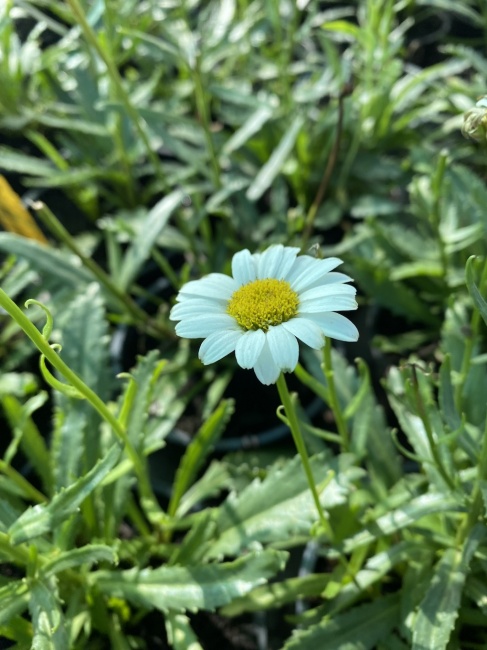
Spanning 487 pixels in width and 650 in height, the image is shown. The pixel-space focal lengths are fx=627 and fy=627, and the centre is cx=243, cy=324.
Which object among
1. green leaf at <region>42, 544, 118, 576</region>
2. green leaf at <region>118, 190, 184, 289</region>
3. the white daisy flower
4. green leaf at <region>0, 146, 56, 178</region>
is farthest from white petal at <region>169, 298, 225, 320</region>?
green leaf at <region>0, 146, 56, 178</region>

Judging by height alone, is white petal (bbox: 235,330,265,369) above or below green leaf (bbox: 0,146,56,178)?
below

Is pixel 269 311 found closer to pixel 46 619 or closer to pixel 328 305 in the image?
pixel 328 305

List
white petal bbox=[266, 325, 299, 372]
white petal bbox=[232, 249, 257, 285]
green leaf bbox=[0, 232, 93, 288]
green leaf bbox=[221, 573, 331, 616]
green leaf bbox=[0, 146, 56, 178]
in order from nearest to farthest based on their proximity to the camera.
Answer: white petal bbox=[266, 325, 299, 372]
white petal bbox=[232, 249, 257, 285]
green leaf bbox=[221, 573, 331, 616]
green leaf bbox=[0, 232, 93, 288]
green leaf bbox=[0, 146, 56, 178]

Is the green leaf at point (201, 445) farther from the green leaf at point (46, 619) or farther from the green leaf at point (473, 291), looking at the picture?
the green leaf at point (473, 291)

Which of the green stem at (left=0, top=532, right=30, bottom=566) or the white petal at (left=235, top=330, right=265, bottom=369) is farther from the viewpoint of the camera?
the green stem at (left=0, top=532, right=30, bottom=566)

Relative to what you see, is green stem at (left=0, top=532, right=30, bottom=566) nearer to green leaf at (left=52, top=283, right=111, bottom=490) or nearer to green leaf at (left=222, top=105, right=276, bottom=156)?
green leaf at (left=52, top=283, right=111, bottom=490)

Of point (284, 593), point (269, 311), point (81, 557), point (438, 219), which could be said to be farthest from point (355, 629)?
point (438, 219)
